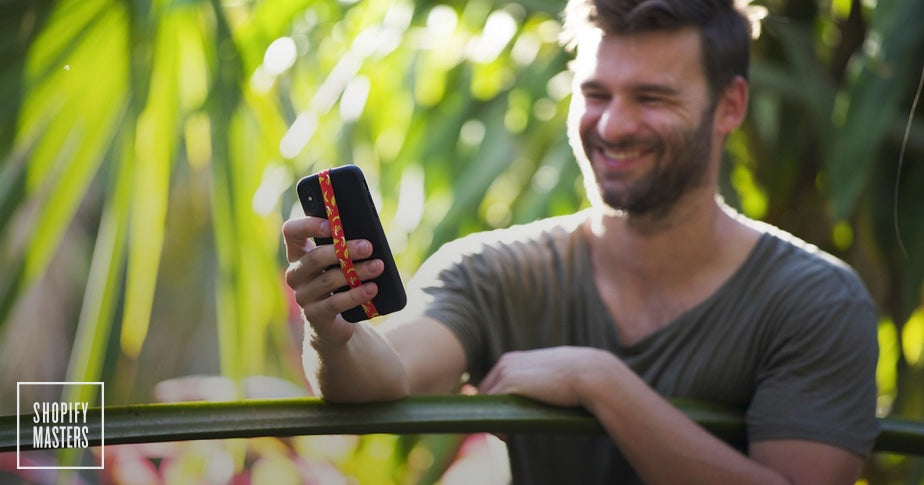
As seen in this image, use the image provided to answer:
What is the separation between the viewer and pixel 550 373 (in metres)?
0.76

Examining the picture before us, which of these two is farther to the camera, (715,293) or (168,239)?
(168,239)

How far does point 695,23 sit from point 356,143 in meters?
0.51

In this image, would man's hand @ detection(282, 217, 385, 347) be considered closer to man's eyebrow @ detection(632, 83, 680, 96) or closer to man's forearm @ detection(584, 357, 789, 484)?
man's forearm @ detection(584, 357, 789, 484)

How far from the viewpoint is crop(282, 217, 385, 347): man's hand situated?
0.66m

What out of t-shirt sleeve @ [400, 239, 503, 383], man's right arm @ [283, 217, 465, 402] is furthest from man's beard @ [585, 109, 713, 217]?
man's right arm @ [283, 217, 465, 402]

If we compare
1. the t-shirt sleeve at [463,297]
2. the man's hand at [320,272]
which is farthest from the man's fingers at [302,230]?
the t-shirt sleeve at [463,297]

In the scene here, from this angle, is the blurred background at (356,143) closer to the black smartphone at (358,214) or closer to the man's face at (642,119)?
the man's face at (642,119)

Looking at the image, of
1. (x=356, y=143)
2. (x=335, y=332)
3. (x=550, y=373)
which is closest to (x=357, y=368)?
(x=335, y=332)

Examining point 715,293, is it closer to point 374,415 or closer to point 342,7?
point 374,415

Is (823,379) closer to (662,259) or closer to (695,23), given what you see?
(662,259)

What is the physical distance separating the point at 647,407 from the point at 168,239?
267 centimetres

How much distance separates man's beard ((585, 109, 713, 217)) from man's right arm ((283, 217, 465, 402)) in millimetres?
210

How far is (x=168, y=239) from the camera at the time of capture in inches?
129

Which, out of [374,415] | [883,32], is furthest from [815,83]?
[374,415]
